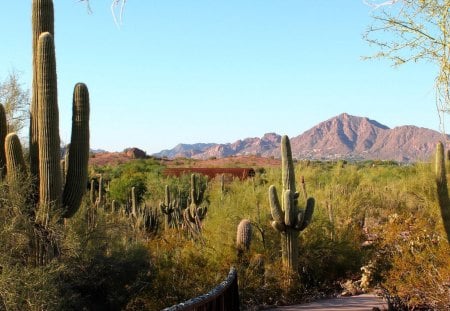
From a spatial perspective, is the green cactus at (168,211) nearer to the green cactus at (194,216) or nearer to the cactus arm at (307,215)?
the green cactus at (194,216)

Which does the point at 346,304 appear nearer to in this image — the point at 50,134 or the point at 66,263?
the point at 66,263

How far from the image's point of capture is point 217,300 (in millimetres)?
5820

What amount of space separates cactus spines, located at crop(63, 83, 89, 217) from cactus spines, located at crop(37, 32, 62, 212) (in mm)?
283

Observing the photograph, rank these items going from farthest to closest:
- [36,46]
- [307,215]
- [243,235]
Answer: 1. [307,215]
2. [243,235]
3. [36,46]

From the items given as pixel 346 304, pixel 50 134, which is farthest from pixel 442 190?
pixel 50 134

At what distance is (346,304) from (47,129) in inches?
296

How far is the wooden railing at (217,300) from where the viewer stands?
200 inches

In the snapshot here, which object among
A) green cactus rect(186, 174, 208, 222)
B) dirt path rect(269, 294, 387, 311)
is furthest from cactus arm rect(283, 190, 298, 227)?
green cactus rect(186, 174, 208, 222)

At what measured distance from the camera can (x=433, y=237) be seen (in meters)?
11.8

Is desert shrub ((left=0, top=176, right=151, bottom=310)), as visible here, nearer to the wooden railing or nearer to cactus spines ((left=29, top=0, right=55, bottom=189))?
cactus spines ((left=29, top=0, right=55, bottom=189))

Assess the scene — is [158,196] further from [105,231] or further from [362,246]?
[105,231]

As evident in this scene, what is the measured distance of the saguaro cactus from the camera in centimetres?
1455

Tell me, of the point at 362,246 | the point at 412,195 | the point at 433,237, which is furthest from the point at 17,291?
the point at 412,195

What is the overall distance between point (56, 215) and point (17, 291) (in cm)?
156
